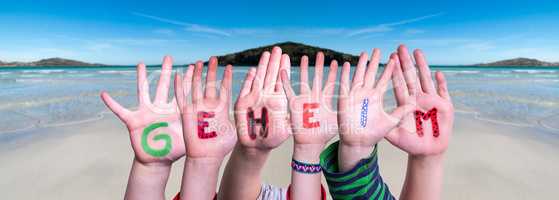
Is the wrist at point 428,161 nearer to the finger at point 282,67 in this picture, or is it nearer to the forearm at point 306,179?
the forearm at point 306,179

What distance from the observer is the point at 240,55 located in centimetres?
4688

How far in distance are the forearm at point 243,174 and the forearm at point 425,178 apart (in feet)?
2.36

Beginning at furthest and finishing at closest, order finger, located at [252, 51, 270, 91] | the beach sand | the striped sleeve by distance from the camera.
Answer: the beach sand → finger, located at [252, 51, 270, 91] → the striped sleeve

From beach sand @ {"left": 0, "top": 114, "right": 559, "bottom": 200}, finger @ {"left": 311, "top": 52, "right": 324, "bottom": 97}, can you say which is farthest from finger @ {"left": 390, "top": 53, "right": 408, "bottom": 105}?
beach sand @ {"left": 0, "top": 114, "right": 559, "bottom": 200}

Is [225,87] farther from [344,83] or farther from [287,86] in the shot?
[344,83]

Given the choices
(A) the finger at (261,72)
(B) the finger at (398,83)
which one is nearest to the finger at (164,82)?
(A) the finger at (261,72)

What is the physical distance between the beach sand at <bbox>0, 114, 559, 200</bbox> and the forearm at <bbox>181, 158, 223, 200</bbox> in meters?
2.21

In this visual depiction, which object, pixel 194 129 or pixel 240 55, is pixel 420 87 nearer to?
pixel 194 129

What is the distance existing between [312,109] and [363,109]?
0.24 m

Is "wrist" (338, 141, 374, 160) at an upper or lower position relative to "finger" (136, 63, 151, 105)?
lower

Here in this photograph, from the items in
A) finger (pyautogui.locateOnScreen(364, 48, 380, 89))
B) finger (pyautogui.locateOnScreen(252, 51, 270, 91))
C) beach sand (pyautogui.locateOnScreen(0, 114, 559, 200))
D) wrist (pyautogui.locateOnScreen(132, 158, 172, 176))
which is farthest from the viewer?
beach sand (pyautogui.locateOnScreen(0, 114, 559, 200))

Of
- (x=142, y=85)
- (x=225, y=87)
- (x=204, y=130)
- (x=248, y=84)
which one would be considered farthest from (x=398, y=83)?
(x=142, y=85)

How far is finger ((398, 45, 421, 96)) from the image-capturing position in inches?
59.7

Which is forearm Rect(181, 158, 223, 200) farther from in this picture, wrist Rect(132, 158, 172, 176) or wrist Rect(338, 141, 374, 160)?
wrist Rect(338, 141, 374, 160)
